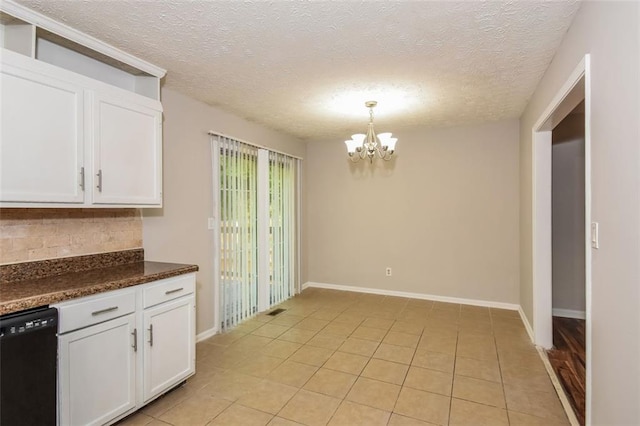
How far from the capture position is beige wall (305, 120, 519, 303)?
4328 millimetres

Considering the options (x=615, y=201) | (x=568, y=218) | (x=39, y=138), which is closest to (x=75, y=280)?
(x=39, y=138)

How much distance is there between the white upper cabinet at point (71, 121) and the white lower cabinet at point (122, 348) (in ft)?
2.24

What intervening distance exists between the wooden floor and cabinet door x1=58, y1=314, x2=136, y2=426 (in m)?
2.82

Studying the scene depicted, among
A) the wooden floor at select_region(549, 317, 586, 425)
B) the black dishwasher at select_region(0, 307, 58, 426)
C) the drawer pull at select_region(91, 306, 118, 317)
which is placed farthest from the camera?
the wooden floor at select_region(549, 317, 586, 425)

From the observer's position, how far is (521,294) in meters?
4.09

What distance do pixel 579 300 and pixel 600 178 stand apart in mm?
3254

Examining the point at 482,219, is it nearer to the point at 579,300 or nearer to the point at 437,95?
the point at 579,300

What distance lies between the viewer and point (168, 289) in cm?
231

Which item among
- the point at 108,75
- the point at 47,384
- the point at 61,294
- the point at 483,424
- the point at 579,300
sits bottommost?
the point at 483,424

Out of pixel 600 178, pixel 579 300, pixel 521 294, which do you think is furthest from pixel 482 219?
pixel 600 178

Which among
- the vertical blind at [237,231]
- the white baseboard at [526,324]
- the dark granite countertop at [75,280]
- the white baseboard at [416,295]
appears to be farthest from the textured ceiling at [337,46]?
the white baseboard at [416,295]

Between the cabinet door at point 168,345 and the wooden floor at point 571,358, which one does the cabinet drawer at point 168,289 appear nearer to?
the cabinet door at point 168,345

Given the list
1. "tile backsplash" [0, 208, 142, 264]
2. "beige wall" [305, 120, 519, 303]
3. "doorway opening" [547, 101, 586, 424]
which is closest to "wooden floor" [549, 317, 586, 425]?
"doorway opening" [547, 101, 586, 424]

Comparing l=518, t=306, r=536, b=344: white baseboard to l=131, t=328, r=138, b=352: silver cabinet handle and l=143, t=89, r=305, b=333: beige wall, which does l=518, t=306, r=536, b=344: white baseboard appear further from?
l=131, t=328, r=138, b=352: silver cabinet handle
